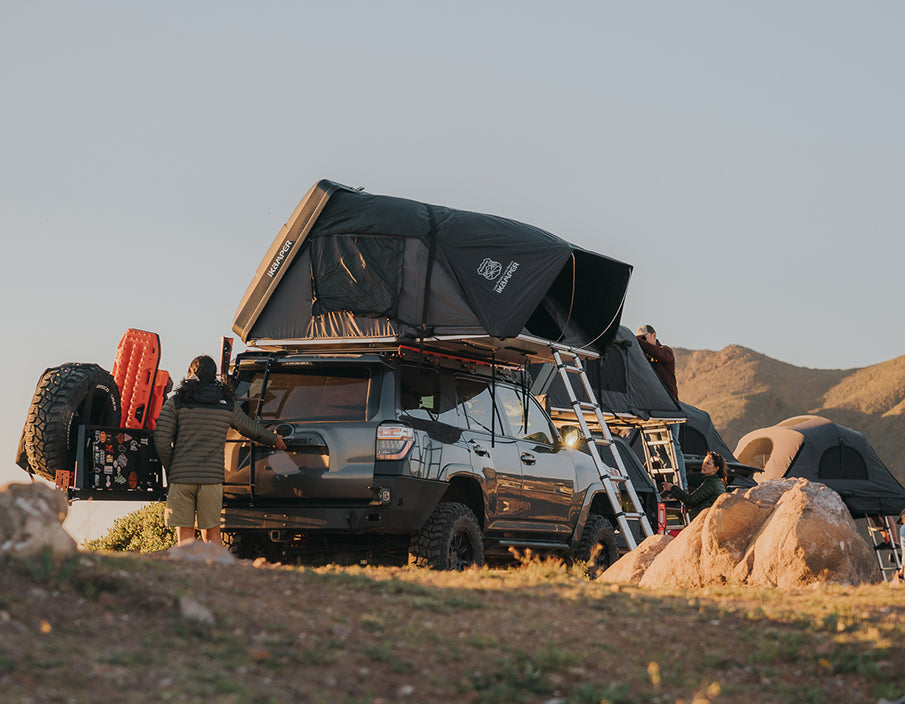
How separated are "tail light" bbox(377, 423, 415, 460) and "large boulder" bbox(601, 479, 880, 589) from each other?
261 cm

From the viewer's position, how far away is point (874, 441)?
55.5 meters

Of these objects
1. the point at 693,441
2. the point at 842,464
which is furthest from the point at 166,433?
the point at 842,464

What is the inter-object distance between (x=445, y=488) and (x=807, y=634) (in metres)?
3.54

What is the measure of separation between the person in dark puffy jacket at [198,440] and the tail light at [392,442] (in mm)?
773

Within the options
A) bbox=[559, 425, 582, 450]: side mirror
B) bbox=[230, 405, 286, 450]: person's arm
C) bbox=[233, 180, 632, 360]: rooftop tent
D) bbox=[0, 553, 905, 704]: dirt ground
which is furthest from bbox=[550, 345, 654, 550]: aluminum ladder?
bbox=[0, 553, 905, 704]: dirt ground

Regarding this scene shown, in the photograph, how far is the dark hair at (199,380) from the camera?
841 cm

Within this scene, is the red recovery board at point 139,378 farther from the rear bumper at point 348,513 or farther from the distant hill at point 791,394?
the distant hill at point 791,394

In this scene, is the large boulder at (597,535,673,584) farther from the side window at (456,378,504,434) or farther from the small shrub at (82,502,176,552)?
the small shrub at (82,502,176,552)

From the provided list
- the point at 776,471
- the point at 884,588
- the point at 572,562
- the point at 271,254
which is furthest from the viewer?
the point at 776,471

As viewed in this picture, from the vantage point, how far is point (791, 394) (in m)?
66.1

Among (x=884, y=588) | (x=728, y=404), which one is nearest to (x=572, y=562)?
(x=884, y=588)

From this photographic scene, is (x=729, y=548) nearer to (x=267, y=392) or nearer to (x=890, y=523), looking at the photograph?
(x=267, y=392)

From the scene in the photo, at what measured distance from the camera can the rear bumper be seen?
8328mm

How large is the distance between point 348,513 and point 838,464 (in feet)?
66.1
